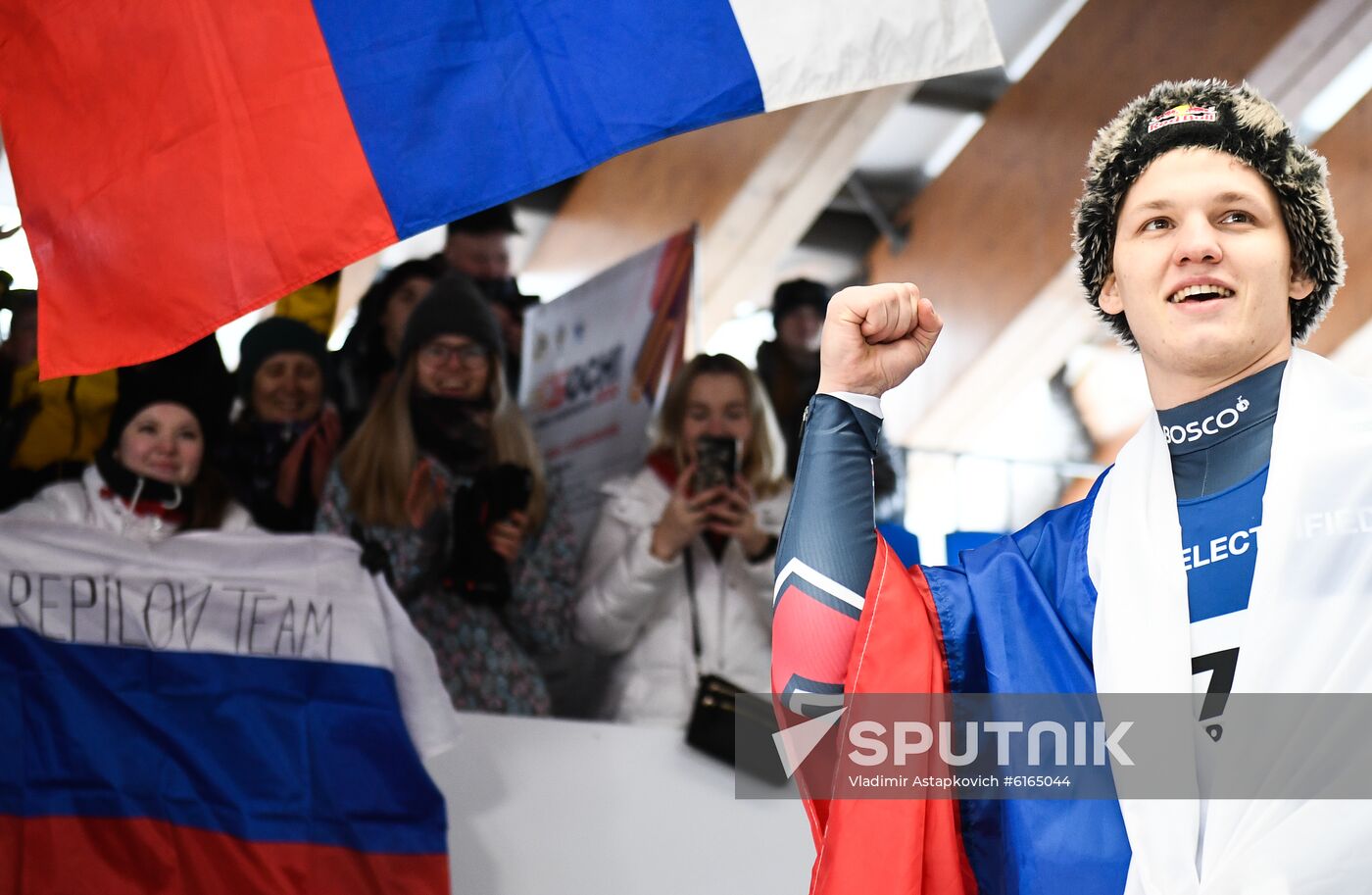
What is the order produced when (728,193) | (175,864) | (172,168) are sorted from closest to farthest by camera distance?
1. (172,168)
2. (175,864)
3. (728,193)

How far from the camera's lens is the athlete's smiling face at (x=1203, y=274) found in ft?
4.61

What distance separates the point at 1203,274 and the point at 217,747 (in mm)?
1934

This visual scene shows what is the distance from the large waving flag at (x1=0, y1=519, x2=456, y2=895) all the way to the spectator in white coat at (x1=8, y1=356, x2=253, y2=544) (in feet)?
0.15

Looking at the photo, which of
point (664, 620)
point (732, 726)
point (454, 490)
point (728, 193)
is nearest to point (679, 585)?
point (664, 620)

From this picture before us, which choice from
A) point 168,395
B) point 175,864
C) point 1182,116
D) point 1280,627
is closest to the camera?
point 1280,627

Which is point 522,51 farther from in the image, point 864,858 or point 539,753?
point 539,753

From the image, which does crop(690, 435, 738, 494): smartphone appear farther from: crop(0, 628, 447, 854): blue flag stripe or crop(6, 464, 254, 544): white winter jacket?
crop(6, 464, 254, 544): white winter jacket

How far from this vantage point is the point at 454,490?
3105mm

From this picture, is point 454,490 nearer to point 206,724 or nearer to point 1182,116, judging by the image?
point 206,724

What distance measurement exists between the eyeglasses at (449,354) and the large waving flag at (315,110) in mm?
1415

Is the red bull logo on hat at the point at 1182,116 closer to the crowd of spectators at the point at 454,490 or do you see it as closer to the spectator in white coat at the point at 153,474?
the crowd of spectators at the point at 454,490

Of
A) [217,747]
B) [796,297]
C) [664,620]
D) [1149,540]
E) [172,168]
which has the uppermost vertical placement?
[796,297]

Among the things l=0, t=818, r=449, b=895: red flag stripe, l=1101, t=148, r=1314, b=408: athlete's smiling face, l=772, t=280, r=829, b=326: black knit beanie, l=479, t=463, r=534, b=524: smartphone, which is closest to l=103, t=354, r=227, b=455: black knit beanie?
l=479, t=463, r=534, b=524: smartphone

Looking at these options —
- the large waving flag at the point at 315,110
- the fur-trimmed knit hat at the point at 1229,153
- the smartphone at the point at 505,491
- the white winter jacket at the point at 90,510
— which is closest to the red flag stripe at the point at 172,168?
the large waving flag at the point at 315,110
